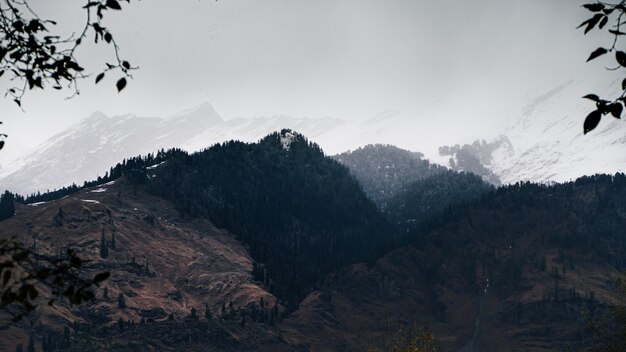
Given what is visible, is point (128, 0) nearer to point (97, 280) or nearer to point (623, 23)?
point (97, 280)

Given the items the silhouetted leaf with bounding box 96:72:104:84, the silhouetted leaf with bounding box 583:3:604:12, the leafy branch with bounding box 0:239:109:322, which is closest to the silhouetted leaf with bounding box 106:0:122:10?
the silhouetted leaf with bounding box 96:72:104:84

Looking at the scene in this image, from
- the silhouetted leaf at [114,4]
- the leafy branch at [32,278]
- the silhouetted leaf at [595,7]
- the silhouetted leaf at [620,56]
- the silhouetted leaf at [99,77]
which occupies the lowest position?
the leafy branch at [32,278]

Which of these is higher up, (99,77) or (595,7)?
(595,7)

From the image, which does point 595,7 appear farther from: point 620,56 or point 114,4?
point 114,4

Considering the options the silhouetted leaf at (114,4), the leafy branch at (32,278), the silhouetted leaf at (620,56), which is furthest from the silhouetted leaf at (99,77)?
the silhouetted leaf at (620,56)

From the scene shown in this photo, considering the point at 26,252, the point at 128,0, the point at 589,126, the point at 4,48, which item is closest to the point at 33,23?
the point at 4,48

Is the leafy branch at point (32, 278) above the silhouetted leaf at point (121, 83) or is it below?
below

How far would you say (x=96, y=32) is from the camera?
1503cm

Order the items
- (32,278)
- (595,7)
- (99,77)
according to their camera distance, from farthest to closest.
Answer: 1. (99,77)
2. (595,7)
3. (32,278)

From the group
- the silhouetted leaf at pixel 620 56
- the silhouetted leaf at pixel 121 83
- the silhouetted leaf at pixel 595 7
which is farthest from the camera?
the silhouetted leaf at pixel 121 83

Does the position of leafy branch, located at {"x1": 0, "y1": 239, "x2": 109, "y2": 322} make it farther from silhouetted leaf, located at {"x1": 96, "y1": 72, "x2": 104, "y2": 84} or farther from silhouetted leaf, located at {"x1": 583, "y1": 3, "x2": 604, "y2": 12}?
silhouetted leaf, located at {"x1": 583, "y1": 3, "x2": 604, "y2": 12}

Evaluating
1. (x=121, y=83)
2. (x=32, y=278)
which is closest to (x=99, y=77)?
(x=121, y=83)

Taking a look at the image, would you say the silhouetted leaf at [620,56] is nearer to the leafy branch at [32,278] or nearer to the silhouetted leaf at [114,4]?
the leafy branch at [32,278]

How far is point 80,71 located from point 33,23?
1.37m
